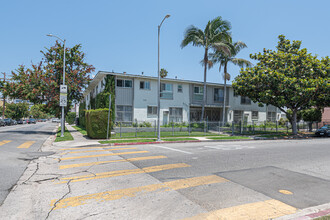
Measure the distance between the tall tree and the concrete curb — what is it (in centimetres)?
2325

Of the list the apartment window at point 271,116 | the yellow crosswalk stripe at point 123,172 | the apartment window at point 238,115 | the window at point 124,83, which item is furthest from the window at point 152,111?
the apartment window at point 271,116

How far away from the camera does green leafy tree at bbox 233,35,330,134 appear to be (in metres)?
20.5

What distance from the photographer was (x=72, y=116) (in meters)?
56.4

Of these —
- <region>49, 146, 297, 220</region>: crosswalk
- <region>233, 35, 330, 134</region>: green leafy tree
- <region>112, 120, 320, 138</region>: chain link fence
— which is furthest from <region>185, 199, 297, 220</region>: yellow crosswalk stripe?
<region>233, 35, 330, 134</region>: green leafy tree

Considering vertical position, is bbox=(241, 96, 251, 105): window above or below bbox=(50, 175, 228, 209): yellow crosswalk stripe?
above

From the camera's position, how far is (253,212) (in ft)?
13.6

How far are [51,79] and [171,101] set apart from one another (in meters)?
13.8

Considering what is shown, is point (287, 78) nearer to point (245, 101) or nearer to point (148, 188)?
point (245, 101)

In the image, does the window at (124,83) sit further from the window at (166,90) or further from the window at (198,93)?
the window at (198,93)

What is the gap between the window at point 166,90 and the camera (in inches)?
1059

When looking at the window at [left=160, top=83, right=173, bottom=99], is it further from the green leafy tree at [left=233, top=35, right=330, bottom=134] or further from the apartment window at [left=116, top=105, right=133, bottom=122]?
the green leafy tree at [left=233, top=35, right=330, bottom=134]

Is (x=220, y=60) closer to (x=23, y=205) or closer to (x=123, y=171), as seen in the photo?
(x=123, y=171)

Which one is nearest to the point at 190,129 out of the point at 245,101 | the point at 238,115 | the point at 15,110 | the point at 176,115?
the point at 176,115

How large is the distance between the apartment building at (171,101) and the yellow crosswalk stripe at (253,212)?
18997 millimetres
